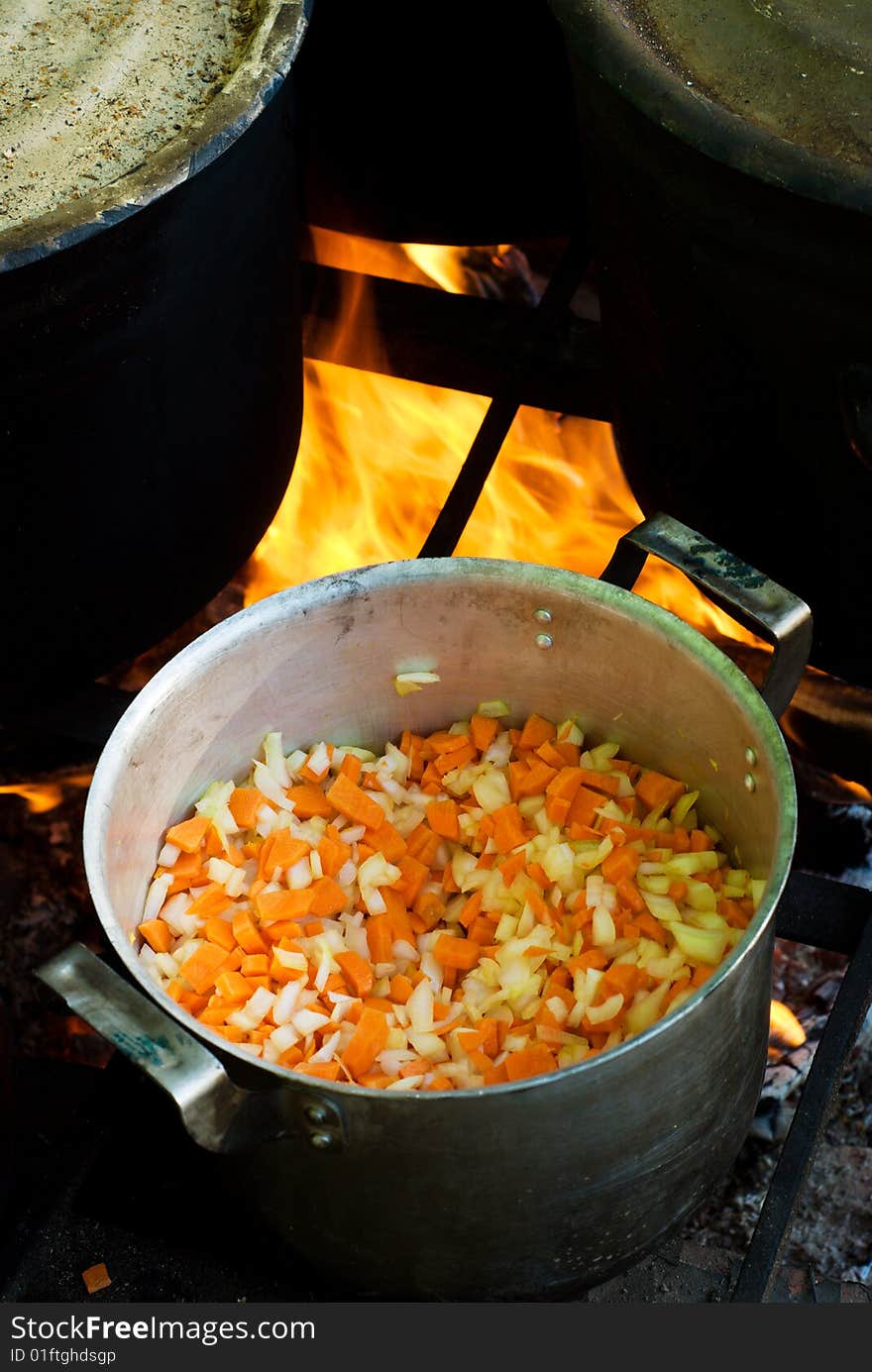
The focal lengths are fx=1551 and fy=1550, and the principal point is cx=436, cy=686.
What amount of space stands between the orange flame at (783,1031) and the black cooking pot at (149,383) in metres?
0.76

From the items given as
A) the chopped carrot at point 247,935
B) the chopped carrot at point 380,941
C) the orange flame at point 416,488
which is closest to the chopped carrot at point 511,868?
the chopped carrot at point 380,941

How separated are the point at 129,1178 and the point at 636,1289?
0.46 metres

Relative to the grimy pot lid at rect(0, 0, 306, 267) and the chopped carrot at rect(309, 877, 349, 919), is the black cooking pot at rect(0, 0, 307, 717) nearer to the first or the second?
the grimy pot lid at rect(0, 0, 306, 267)

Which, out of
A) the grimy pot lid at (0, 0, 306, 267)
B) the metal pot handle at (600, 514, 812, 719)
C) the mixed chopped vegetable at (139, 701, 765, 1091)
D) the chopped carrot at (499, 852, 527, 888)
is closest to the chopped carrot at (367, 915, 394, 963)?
the mixed chopped vegetable at (139, 701, 765, 1091)

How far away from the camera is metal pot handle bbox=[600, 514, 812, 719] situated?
119 cm

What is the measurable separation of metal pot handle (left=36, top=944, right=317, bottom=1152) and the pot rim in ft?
0.11

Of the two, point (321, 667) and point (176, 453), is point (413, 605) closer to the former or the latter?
point (321, 667)

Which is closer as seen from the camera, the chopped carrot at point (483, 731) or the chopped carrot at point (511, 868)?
the chopped carrot at point (511, 868)

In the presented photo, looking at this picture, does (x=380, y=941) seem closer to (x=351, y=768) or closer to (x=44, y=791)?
(x=351, y=768)

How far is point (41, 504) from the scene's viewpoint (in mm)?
1319

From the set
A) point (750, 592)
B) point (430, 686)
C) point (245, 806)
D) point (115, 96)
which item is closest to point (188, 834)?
point (245, 806)

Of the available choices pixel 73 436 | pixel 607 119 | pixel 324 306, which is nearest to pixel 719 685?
pixel 607 119

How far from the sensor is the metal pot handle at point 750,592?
47.0 inches

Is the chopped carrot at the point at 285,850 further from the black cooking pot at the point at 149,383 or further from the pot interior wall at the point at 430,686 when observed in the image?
the black cooking pot at the point at 149,383
